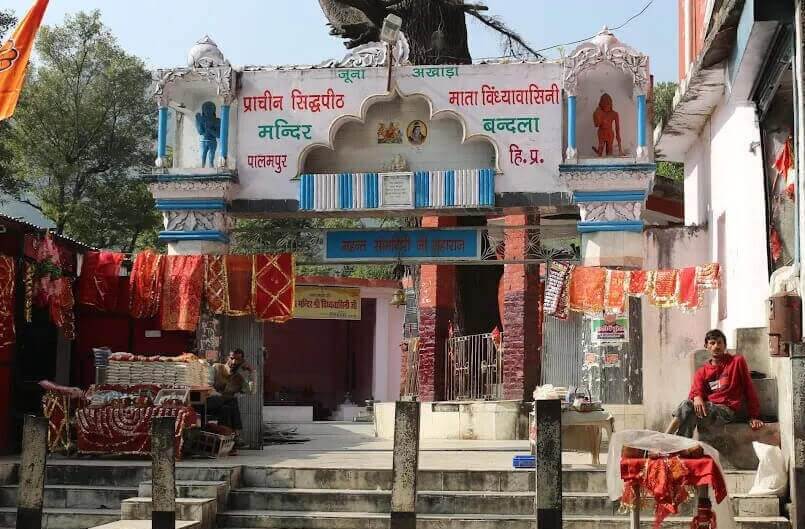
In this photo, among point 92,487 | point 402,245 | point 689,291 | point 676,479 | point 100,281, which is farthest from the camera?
point 100,281

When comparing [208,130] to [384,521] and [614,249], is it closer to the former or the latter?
[614,249]

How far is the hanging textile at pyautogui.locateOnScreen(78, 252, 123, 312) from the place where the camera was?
14250mm

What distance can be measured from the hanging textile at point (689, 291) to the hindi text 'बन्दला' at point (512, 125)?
2469 millimetres

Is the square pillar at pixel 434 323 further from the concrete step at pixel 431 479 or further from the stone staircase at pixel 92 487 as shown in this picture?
the concrete step at pixel 431 479

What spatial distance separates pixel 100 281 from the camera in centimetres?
1428

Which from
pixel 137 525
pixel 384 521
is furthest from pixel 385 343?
pixel 137 525

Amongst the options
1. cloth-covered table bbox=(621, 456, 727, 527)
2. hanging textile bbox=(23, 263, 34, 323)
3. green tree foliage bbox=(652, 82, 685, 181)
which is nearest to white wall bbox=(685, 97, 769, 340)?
cloth-covered table bbox=(621, 456, 727, 527)

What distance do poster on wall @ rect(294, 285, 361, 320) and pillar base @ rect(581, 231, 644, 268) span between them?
14677 mm

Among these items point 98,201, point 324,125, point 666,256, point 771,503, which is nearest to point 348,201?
point 324,125

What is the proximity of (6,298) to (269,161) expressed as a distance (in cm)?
345

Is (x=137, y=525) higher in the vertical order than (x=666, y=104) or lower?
lower

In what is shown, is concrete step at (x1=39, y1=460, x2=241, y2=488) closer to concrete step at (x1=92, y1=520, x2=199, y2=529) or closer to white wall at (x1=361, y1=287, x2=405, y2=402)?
concrete step at (x1=92, y1=520, x2=199, y2=529)

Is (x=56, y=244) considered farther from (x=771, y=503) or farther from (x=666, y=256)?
(x=771, y=503)

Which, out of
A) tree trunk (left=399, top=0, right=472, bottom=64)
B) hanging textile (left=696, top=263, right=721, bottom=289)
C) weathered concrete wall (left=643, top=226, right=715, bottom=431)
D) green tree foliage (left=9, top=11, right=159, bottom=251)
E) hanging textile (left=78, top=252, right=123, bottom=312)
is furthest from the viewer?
green tree foliage (left=9, top=11, right=159, bottom=251)
